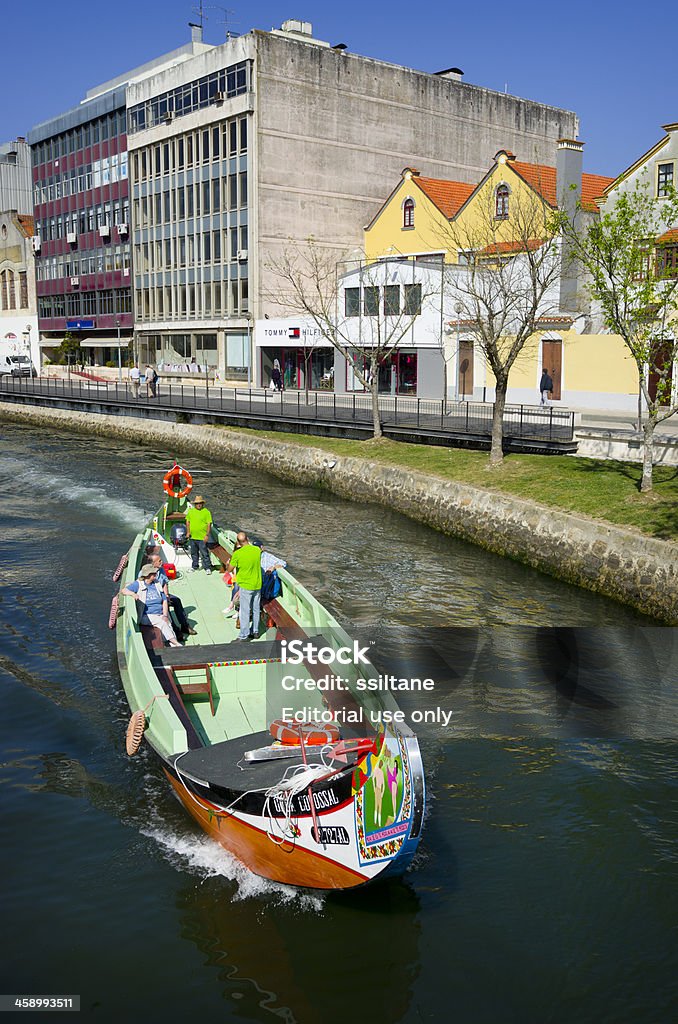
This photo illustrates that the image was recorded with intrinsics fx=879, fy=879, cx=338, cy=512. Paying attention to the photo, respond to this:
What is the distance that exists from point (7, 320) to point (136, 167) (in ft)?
91.5

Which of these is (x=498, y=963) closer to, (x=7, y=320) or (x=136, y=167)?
(x=136, y=167)

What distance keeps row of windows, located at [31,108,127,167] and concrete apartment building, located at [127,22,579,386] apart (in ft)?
8.82

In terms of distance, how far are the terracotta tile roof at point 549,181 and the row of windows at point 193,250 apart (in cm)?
2041

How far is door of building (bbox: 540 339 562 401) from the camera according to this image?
41938 millimetres

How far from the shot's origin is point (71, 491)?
33.9 meters

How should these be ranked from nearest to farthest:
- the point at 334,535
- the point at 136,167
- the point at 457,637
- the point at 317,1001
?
1. the point at 317,1001
2. the point at 457,637
3. the point at 334,535
4. the point at 136,167

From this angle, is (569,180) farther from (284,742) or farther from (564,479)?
(284,742)

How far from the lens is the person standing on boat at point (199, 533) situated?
19375 mm

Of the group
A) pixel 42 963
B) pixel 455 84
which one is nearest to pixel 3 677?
pixel 42 963

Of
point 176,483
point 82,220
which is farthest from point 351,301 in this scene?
point 82,220

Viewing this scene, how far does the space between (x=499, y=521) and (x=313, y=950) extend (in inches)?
702

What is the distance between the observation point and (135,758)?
13.0 meters

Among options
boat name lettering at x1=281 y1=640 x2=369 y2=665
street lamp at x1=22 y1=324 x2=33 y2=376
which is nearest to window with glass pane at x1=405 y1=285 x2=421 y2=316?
boat name lettering at x1=281 y1=640 x2=369 y2=665

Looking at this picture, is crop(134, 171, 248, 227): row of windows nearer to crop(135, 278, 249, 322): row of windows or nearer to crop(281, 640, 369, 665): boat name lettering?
crop(135, 278, 249, 322): row of windows
